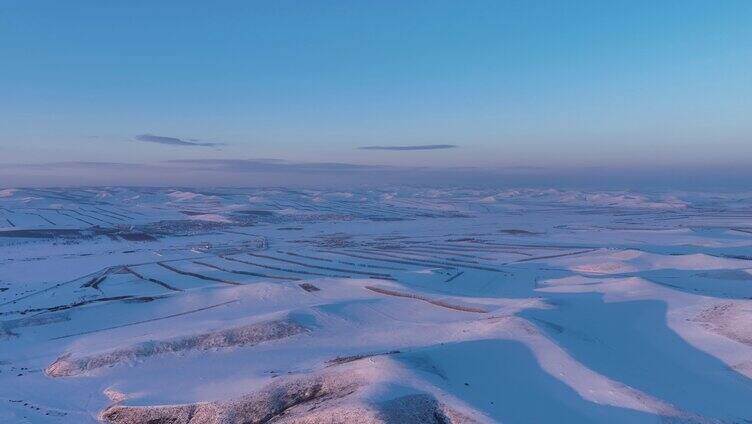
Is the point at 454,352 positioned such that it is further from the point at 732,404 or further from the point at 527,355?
the point at 732,404

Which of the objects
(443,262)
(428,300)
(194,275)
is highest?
(428,300)

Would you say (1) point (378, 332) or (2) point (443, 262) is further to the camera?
(2) point (443, 262)

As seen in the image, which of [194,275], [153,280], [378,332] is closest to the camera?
[378,332]

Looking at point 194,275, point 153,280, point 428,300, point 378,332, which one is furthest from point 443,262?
point 153,280

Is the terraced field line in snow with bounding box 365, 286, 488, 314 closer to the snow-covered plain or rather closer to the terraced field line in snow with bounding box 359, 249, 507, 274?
the snow-covered plain

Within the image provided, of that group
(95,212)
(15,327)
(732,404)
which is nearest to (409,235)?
(15,327)

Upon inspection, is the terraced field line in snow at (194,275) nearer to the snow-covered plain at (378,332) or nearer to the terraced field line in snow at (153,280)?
the snow-covered plain at (378,332)

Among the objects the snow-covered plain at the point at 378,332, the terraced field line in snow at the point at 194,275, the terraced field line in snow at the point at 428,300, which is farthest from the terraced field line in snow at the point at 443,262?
the terraced field line in snow at the point at 194,275

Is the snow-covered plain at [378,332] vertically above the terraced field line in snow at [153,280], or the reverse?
the snow-covered plain at [378,332]

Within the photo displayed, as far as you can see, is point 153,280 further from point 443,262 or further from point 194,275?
point 443,262
